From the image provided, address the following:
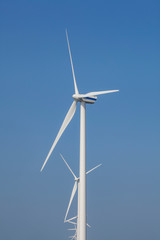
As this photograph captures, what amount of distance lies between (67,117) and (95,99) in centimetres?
390

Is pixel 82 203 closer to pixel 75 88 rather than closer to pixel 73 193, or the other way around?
pixel 75 88

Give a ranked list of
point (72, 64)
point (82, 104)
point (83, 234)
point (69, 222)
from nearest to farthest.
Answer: point (83, 234), point (82, 104), point (72, 64), point (69, 222)

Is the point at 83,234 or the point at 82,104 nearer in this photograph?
the point at 83,234

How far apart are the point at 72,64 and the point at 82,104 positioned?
5.95 m

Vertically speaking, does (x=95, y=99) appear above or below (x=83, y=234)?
above

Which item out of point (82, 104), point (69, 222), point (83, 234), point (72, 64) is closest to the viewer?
point (83, 234)

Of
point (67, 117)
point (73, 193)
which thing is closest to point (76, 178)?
point (73, 193)

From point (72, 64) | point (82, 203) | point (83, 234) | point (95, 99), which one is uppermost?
point (72, 64)

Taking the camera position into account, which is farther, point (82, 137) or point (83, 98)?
point (83, 98)

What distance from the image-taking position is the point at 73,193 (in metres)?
66.3

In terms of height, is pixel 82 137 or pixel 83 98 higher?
pixel 83 98

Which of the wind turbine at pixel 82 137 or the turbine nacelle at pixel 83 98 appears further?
the turbine nacelle at pixel 83 98

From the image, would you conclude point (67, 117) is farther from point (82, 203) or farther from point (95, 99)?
point (82, 203)

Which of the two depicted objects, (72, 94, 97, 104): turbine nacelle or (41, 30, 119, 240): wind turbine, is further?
(72, 94, 97, 104): turbine nacelle
